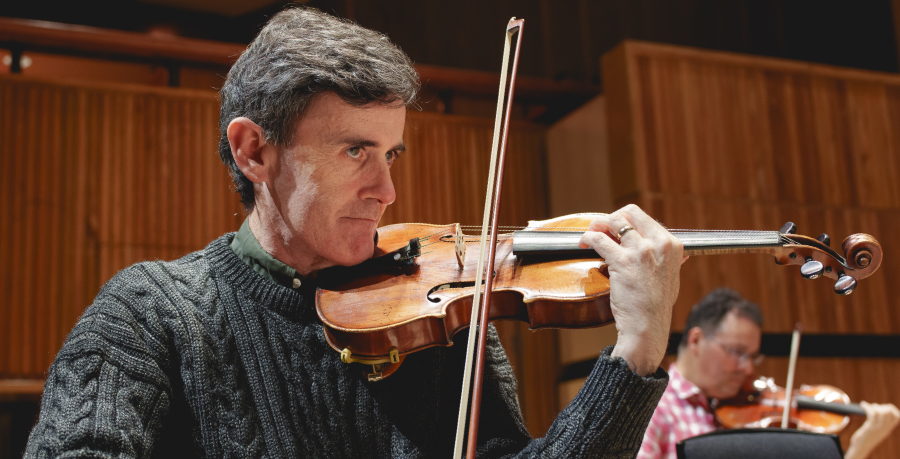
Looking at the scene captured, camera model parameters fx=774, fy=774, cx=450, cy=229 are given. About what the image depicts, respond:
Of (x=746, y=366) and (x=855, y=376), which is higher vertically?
(x=746, y=366)

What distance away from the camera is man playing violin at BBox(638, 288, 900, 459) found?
3010 mm

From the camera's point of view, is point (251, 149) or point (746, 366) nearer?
point (251, 149)

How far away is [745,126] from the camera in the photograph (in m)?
4.44

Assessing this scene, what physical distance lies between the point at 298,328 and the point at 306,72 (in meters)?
0.45

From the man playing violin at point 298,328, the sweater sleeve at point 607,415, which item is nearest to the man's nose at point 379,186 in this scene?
the man playing violin at point 298,328

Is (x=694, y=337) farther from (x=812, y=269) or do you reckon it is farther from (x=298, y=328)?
(x=298, y=328)

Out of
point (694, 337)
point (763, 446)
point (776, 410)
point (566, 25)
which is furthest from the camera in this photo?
point (566, 25)

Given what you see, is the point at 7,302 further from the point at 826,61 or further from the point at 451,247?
the point at 826,61

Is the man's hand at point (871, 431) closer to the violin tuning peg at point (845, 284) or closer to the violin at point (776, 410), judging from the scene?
the violin at point (776, 410)

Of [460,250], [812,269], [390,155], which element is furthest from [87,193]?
[812,269]

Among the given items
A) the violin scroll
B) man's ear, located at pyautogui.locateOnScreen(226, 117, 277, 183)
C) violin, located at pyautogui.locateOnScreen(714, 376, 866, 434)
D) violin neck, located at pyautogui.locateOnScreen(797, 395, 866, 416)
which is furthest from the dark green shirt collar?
violin neck, located at pyautogui.locateOnScreen(797, 395, 866, 416)

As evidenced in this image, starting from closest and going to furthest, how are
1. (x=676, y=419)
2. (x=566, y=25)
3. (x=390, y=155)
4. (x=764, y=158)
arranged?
(x=390, y=155), (x=676, y=419), (x=764, y=158), (x=566, y=25)

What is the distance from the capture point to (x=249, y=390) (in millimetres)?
1295

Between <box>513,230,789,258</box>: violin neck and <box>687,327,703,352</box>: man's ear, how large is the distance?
1984mm
